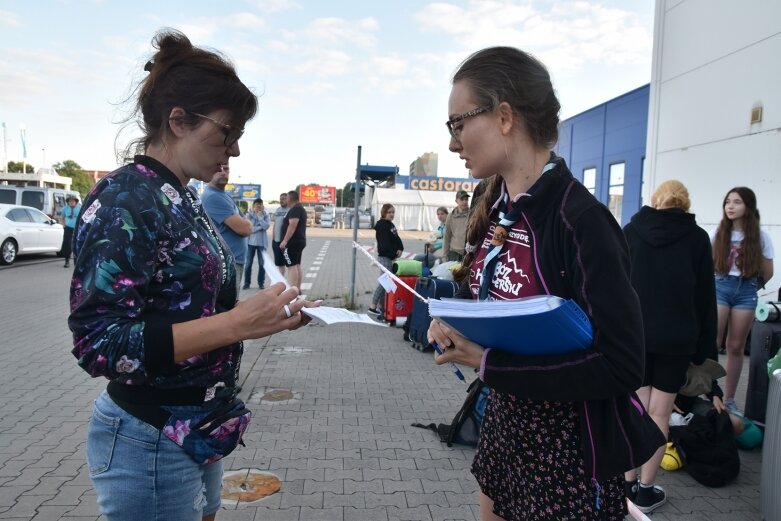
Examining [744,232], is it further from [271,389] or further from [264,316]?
[264,316]

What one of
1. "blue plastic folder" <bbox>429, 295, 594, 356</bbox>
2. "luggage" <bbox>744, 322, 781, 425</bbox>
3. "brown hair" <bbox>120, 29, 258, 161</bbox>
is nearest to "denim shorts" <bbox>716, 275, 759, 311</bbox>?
"luggage" <bbox>744, 322, 781, 425</bbox>

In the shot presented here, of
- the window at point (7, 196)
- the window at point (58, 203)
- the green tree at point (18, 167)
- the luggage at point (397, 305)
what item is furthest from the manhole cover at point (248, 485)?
the green tree at point (18, 167)

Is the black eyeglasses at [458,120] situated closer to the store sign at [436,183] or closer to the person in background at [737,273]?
the person in background at [737,273]

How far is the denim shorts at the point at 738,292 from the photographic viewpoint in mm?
5109

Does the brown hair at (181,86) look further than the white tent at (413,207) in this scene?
No

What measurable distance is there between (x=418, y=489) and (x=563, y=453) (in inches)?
90.4

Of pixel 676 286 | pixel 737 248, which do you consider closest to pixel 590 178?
pixel 737 248

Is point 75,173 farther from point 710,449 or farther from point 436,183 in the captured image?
point 710,449

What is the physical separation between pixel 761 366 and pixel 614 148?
1322 cm

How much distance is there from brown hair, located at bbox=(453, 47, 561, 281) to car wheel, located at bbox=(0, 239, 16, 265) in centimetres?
1716

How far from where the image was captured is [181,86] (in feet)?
5.03

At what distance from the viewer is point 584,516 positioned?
1471mm

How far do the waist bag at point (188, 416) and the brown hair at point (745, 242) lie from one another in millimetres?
4816

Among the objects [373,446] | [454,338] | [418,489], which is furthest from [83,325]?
[373,446]
